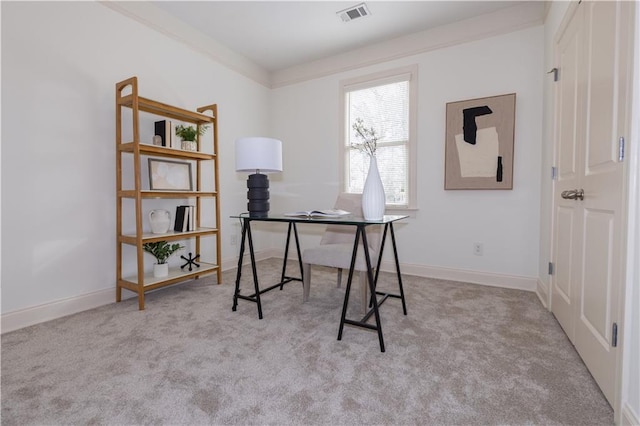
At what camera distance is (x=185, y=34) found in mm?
3074

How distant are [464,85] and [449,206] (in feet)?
4.01

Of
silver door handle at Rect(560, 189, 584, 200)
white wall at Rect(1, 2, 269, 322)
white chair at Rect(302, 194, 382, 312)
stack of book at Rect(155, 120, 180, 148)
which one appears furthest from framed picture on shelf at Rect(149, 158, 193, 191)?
silver door handle at Rect(560, 189, 584, 200)

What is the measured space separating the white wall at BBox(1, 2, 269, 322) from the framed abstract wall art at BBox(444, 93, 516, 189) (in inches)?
114

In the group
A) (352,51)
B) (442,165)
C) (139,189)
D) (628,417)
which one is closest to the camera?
(628,417)

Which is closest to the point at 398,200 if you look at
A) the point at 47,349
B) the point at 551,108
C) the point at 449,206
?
the point at 449,206

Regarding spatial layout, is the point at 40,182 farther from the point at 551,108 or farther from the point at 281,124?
the point at 551,108

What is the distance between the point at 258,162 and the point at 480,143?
84.3 inches

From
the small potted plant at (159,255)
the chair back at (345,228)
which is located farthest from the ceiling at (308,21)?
the small potted plant at (159,255)

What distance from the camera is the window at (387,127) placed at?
334 centimetres

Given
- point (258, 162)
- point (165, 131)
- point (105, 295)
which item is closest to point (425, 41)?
point (258, 162)

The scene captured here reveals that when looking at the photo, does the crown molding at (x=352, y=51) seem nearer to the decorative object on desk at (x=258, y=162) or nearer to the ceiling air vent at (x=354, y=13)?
the ceiling air vent at (x=354, y=13)

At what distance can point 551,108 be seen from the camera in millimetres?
2354

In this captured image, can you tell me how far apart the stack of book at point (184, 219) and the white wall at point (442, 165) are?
1.68 metres

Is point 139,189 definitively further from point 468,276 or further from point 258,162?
point 468,276
